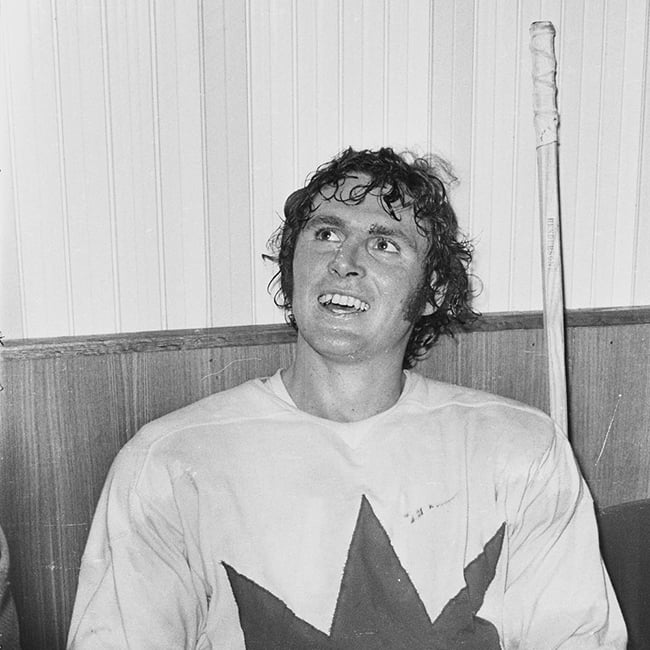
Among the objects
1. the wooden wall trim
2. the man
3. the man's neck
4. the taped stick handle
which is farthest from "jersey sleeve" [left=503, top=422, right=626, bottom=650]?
the taped stick handle

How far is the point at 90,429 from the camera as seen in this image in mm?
1655

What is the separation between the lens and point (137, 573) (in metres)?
1.38

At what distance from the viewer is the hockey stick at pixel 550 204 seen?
1790mm

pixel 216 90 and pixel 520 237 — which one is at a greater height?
pixel 216 90

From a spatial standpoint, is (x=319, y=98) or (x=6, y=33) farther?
(x=319, y=98)

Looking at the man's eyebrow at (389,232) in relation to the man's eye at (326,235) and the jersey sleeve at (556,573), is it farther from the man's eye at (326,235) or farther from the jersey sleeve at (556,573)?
the jersey sleeve at (556,573)

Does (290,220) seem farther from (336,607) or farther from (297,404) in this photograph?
(336,607)

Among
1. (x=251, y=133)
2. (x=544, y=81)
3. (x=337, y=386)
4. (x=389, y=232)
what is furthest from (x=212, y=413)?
(x=544, y=81)

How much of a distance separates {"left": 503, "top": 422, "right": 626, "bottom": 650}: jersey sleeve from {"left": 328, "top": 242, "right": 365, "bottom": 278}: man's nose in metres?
0.47

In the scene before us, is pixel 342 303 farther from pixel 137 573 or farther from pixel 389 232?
pixel 137 573

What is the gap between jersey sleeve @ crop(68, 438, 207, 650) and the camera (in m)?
1.36

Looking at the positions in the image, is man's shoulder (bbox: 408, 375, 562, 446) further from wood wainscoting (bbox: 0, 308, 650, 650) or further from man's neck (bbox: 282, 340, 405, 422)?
wood wainscoting (bbox: 0, 308, 650, 650)

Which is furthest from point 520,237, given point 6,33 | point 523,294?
point 6,33

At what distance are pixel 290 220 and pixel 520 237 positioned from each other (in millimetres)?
552
